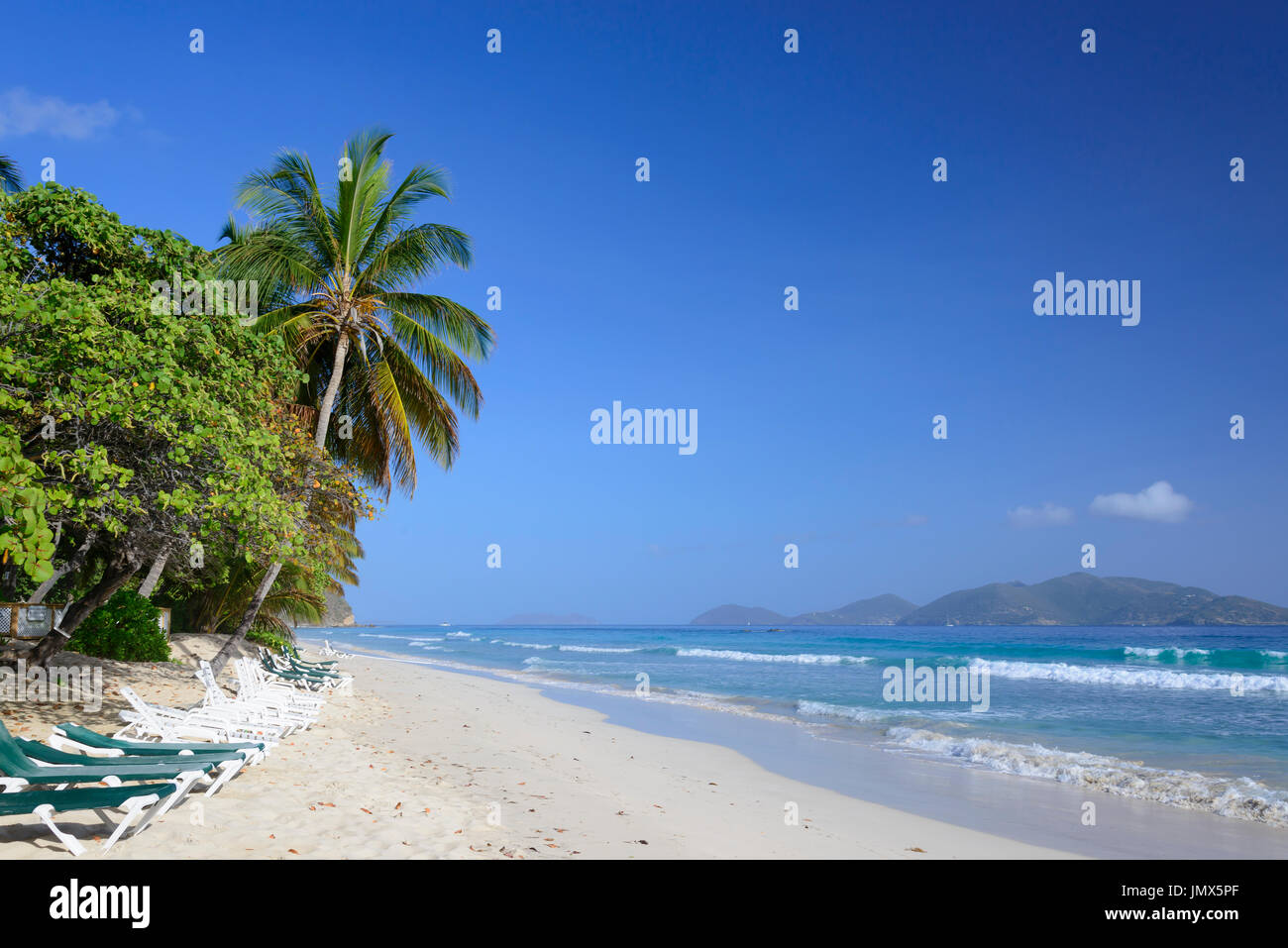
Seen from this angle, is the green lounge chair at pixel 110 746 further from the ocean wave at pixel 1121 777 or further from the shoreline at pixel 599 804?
the ocean wave at pixel 1121 777

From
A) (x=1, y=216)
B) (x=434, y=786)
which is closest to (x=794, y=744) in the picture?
(x=434, y=786)

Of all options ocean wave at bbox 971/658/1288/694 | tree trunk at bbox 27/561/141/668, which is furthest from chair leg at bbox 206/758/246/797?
ocean wave at bbox 971/658/1288/694

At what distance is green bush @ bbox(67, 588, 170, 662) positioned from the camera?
14.2 metres

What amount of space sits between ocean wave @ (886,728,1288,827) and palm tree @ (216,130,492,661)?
36.5ft

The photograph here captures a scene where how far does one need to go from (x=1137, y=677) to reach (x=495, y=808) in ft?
104

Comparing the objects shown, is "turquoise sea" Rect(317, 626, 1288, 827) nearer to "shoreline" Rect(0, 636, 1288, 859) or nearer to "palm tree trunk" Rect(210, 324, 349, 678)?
"shoreline" Rect(0, 636, 1288, 859)

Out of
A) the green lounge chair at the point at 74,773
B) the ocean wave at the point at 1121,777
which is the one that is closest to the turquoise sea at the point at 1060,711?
the ocean wave at the point at 1121,777

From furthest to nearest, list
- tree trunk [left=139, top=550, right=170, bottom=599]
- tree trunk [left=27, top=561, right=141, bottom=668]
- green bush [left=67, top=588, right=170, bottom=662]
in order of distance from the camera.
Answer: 1. green bush [left=67, top=588, right=170, bottom=662]
2. tree trunk [left=139, top=550, right=170, bottom=599]
3. tree trunk [left=27, top=561, right=141, bottom=668]

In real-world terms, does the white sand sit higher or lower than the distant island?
higher

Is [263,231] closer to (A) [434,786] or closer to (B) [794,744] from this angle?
(A) [434,786]

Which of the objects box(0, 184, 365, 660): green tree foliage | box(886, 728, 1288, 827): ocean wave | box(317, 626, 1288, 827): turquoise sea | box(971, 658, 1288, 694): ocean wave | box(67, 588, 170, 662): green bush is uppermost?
box(0, 184, 365, 660): green tree foliage

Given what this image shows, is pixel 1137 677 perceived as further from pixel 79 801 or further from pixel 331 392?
pixel 79 801
